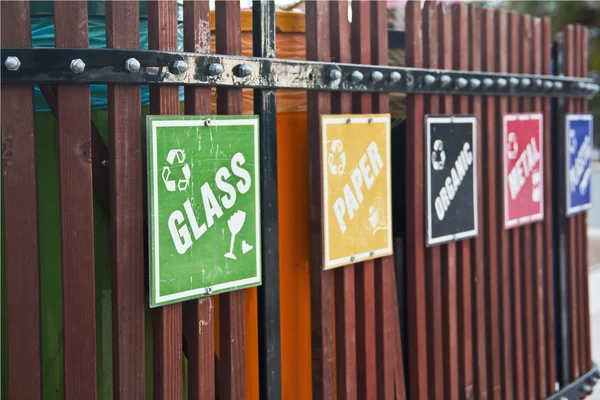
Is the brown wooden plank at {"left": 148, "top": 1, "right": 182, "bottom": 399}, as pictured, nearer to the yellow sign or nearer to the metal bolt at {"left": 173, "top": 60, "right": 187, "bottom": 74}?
the metal bolt at {"left": 173, "top": 60, "right": 187, "bottom": 74}

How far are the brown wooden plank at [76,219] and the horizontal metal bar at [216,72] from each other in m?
0.04

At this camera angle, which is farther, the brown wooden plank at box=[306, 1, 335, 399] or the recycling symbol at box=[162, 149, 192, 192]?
the brown wooden plank at box=[306, 1, 335, 399]

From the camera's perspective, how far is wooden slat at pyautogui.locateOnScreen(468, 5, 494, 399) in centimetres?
320

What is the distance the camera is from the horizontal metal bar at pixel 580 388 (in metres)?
3.77

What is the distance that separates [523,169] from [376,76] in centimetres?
118

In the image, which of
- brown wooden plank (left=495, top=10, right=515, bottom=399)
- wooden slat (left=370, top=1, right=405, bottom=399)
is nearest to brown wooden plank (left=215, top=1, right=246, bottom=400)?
wooden slat (left=370, top=1, right=405, bottom=399)

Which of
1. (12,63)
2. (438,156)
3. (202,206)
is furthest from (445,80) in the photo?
(12,63)

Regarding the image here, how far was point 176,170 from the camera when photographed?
203cm

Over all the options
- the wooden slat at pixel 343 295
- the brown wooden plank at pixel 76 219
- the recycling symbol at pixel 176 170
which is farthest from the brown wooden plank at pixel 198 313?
the wooden slat at pixel 343 295

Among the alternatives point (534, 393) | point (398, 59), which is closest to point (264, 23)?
point (398, 59)

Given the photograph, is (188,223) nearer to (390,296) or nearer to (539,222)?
(390,296)

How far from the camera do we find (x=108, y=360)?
217 cm

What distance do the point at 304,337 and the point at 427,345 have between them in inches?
25.8

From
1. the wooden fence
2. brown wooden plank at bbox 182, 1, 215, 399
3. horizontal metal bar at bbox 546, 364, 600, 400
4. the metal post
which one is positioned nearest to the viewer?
the wooden fence
